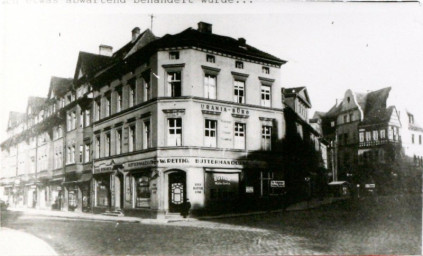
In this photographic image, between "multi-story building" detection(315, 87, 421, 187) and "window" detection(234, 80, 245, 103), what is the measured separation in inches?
146

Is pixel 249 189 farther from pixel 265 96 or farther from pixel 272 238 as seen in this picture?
pixel 272 238

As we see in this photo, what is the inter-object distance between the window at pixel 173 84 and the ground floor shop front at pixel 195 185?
253 centimetres

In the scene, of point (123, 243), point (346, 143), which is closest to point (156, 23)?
point (123, 243)

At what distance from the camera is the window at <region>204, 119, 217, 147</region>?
16453mm

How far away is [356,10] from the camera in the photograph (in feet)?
28.0

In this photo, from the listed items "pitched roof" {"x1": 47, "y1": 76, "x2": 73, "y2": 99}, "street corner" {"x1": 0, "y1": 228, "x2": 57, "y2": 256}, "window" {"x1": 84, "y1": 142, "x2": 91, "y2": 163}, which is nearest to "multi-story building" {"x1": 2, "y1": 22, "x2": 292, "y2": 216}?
"pitched roof" {"x1": 47, "y1": 76, "x2": 73, "y2": 99}

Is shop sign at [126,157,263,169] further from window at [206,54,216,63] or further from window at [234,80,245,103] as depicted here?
window at [206,54,216,63]

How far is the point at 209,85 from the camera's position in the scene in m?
16.4

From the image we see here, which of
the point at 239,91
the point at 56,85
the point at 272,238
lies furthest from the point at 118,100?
the point at 272,238

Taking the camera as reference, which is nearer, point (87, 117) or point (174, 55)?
point (174, 55)

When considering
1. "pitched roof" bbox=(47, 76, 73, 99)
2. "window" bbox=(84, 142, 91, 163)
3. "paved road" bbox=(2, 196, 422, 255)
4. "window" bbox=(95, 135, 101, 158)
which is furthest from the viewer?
"window" bbox=(84, 142, 91, 163)

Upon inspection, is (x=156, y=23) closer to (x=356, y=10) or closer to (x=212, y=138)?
(x=356, y=10)

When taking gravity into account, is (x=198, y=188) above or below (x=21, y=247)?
above

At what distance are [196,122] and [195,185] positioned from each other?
2428 mm
